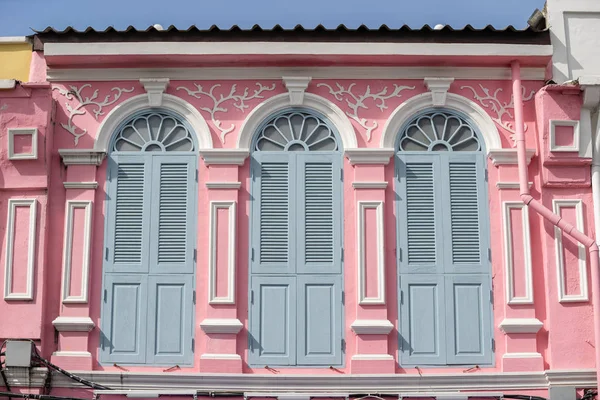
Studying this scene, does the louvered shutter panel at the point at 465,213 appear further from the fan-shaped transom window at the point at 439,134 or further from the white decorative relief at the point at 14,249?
the white decorative relief at the point at 14,249

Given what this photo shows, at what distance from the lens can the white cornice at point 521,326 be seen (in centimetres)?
1134

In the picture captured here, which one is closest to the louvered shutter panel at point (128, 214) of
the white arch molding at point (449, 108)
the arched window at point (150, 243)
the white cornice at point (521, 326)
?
Answer: the arched window at point (150, 243)

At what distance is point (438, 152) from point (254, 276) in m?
2.86

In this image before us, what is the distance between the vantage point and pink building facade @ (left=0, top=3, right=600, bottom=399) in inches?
447

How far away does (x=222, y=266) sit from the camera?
38.0 ft

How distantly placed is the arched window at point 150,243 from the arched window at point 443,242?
2704mm

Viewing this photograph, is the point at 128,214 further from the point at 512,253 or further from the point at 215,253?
the point at 512,253

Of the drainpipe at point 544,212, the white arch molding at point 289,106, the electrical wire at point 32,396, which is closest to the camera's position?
the electrical wire at point 32,396

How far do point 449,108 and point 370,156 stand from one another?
Result: 1.25m

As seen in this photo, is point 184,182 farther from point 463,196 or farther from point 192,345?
point 463,196

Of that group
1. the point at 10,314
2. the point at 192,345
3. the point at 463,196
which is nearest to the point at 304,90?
the point at 463,196

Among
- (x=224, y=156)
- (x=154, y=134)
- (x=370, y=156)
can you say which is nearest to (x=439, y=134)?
(x=370, y=156)

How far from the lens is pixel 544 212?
11.4 m

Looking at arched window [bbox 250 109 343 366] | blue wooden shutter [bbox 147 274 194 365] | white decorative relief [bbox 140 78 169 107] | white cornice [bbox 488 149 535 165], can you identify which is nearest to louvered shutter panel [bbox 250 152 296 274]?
arched window [bbox 250 109 343 366]
